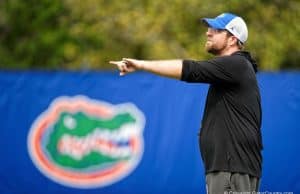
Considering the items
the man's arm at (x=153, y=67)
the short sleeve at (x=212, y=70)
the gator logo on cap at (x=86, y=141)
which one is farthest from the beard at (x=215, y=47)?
the gator logo on cap at (x=86, y=141)

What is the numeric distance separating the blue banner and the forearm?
174 inches

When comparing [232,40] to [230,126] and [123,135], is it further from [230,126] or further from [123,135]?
[123,135]

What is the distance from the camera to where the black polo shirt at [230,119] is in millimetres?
5035

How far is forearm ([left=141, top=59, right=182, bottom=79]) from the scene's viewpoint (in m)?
4.83

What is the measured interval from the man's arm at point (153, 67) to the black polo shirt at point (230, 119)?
129 millimetres

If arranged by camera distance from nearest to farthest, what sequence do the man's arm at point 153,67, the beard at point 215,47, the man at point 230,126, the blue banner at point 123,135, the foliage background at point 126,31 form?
the man's arm at point 153,67
the man at point 230,126
the beard at point 215,47
the blue banner at point 123,135
the foliage background at point 126,31

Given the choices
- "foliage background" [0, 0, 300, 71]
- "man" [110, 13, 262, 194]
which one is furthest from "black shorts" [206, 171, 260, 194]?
"foliage background" [0, 0, 300, 71]

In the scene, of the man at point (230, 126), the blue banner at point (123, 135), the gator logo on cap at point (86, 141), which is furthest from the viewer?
the gator logo on cap at point (86, 141)

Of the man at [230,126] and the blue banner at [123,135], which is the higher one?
the blue banner at [123,135]

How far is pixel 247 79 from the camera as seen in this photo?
5.13 meters

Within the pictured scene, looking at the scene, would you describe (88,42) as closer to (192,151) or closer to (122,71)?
(192,151)

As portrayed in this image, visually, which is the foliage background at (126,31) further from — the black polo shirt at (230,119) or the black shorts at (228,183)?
the black shorts at (228,183)

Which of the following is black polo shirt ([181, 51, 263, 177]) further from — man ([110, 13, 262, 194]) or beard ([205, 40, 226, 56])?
beard ([205, 40, 226, 56])

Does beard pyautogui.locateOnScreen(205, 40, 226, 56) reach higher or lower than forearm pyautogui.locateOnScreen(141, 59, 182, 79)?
higher
